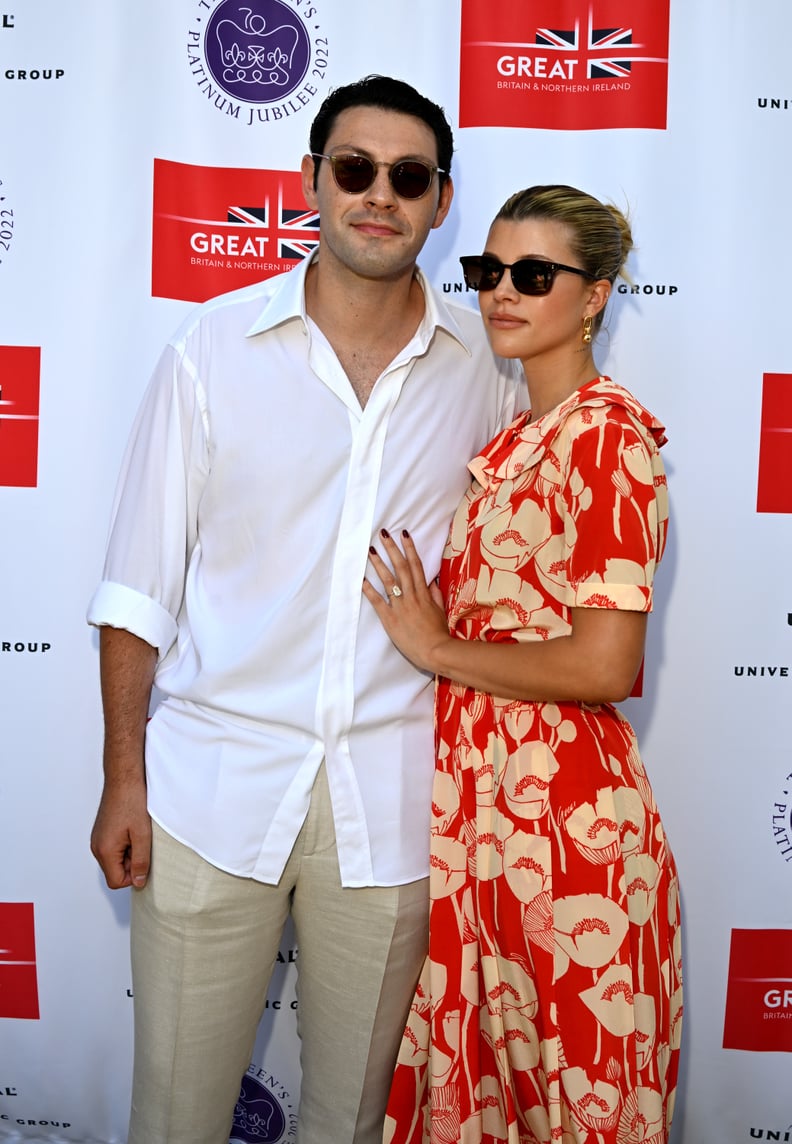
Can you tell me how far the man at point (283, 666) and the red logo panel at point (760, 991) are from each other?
995 mm

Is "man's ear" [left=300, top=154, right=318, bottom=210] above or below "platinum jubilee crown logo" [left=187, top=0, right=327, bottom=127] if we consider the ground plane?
below

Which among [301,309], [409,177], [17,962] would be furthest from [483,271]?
[17,962]

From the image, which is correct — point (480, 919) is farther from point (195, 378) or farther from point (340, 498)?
point (195, 378)

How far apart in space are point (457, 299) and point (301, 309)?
0.69 meters

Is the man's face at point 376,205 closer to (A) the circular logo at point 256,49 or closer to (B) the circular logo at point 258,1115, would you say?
(A) the circular logo at point 256,49

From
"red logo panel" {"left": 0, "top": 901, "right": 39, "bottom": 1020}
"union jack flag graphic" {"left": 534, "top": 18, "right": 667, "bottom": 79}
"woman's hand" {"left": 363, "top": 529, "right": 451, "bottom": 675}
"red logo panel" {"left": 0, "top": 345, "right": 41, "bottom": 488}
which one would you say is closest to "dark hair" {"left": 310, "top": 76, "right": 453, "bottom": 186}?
"union jack flag graphic" {"left": 534, "top": 18, "right": 667, "bottom": 79}


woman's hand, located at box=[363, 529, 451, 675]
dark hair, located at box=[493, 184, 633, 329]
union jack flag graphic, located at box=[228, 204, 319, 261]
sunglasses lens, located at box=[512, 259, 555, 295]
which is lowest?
woman's hand, located at box=[363, 529, 451, 675]

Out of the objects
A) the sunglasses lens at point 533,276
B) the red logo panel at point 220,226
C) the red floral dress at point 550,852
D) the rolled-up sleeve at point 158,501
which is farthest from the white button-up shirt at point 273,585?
the red logo panel at point 220,226

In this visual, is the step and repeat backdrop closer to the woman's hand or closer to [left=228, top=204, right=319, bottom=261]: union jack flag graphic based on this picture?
[left=228, top=204, right=319, bottom=261]: union jack flag graphic

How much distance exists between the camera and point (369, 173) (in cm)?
172

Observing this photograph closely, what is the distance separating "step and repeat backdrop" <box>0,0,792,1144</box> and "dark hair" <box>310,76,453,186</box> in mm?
444

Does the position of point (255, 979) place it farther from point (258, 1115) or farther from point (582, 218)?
point (582, 218)

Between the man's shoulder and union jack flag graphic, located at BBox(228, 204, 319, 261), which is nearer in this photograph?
the man's shoulder

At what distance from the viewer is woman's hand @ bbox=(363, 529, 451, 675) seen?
65.9 inches
